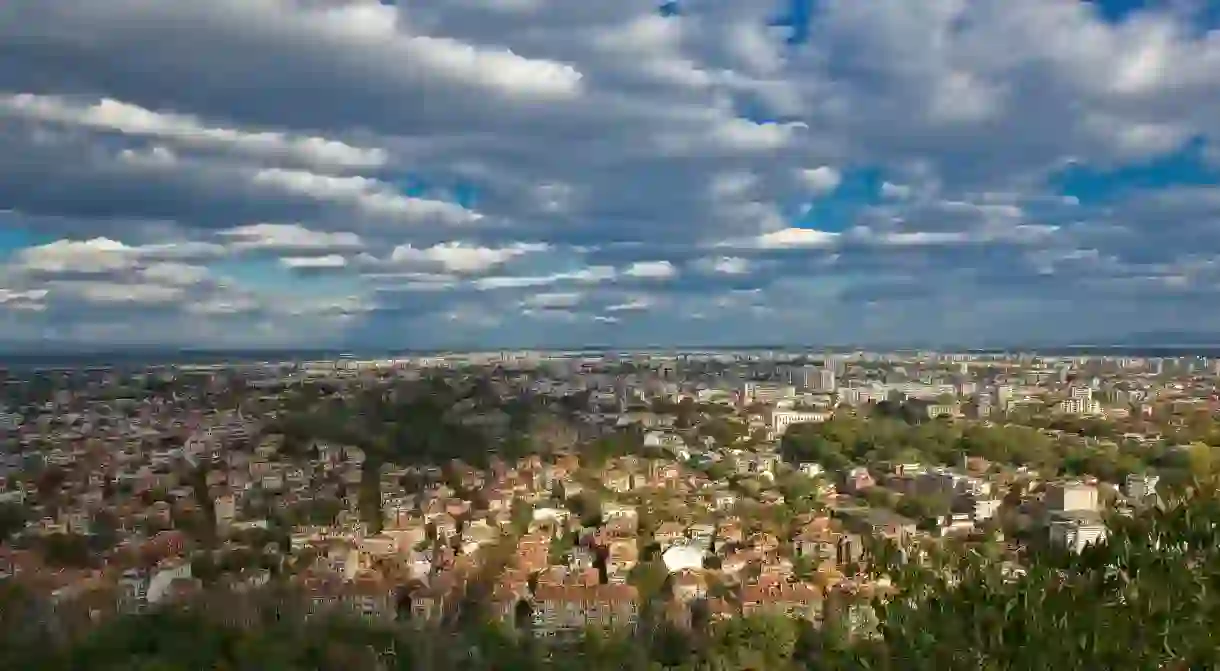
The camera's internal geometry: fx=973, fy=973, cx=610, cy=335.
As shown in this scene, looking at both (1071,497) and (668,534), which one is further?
(1071,497)

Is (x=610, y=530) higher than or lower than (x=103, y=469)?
lower

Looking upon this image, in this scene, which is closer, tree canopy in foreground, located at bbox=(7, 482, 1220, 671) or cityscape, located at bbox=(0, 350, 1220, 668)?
tree canopy in foreground, located at bbox=(7, 482, 1220, 671)

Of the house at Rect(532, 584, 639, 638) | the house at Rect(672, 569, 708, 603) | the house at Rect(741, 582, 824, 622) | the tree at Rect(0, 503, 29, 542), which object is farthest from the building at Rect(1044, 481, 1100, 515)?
the tree at Rect(0, 503, 29, 542)

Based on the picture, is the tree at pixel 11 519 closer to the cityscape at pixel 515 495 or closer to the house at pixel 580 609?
the cityscape at pixel 515 495

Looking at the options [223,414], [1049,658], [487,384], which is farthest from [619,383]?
[1049,658]

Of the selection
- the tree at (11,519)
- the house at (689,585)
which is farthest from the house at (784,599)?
the tree at (11,519)

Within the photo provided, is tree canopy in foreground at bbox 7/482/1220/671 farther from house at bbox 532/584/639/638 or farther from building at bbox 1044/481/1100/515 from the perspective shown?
building at bbox 1044/481/1100/515

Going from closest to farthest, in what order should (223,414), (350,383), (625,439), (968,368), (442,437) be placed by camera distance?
(223,414) → (442,437) → (625,439) → (350,383) → (968,368)

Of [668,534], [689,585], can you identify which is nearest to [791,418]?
[668,534]

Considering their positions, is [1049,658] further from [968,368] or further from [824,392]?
[968,368]

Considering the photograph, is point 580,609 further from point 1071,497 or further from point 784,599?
point 1071,497

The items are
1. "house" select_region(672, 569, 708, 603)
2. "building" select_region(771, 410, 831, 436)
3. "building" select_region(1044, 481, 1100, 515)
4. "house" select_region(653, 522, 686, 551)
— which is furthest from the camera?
"building" select_region(771, 410, 831, 436)
